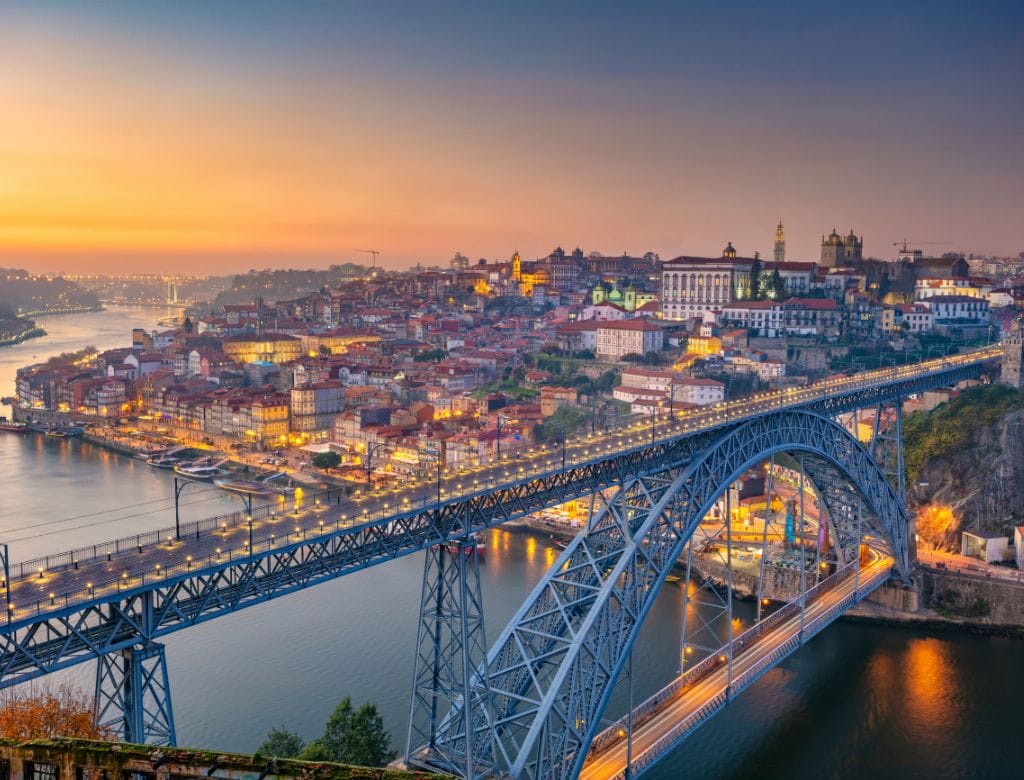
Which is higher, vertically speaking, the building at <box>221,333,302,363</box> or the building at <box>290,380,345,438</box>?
the building at <box>221,333,302,363</box>

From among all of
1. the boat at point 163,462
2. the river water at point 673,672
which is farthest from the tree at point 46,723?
the boat at point 163,462

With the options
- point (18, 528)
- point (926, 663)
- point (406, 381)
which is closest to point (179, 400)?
point (406, 381)

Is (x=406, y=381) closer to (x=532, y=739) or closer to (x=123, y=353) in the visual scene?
(x=123, y=353)

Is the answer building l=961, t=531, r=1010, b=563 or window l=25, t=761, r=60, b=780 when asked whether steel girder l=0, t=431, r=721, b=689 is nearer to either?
window l=25, t=761, r=60, b=780

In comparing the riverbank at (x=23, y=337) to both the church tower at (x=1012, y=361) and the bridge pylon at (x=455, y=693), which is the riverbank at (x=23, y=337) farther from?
the bridge pylon at (x=455, y=693)

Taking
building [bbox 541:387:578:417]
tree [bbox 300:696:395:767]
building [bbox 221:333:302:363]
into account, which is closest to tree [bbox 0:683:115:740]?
tree [bbox 300:696:395:767]

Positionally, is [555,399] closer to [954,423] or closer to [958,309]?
[954,423]
